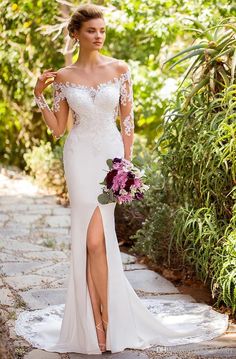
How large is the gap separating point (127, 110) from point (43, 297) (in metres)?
1.64

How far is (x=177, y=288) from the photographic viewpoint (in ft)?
17.8

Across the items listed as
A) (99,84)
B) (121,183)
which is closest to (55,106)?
(99,84)

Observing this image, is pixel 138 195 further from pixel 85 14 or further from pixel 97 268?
pixel 85 14

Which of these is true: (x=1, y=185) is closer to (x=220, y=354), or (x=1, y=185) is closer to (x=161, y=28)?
(x=161, y=28)

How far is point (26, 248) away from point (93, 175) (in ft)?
8.63

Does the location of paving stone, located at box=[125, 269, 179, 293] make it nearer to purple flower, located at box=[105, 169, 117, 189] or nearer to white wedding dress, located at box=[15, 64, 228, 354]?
white wedding dress, located at box=[15, 64, 228, 354]

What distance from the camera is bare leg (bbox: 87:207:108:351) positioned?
4.17 meters

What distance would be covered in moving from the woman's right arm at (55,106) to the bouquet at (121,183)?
1.40ft

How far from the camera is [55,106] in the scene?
14.0 ft

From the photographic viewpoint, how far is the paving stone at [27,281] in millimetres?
5473

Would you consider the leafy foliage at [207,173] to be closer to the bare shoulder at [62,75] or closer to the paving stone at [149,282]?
the paving stone at [149,282]

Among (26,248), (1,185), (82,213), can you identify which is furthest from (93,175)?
(1,185)

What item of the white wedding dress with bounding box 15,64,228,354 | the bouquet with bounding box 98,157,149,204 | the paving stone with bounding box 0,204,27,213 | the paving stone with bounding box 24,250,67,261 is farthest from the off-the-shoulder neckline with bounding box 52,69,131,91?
the paving stone with bounding box 0,204,27,213

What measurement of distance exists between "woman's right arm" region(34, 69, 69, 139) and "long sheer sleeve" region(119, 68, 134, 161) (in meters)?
0.33
